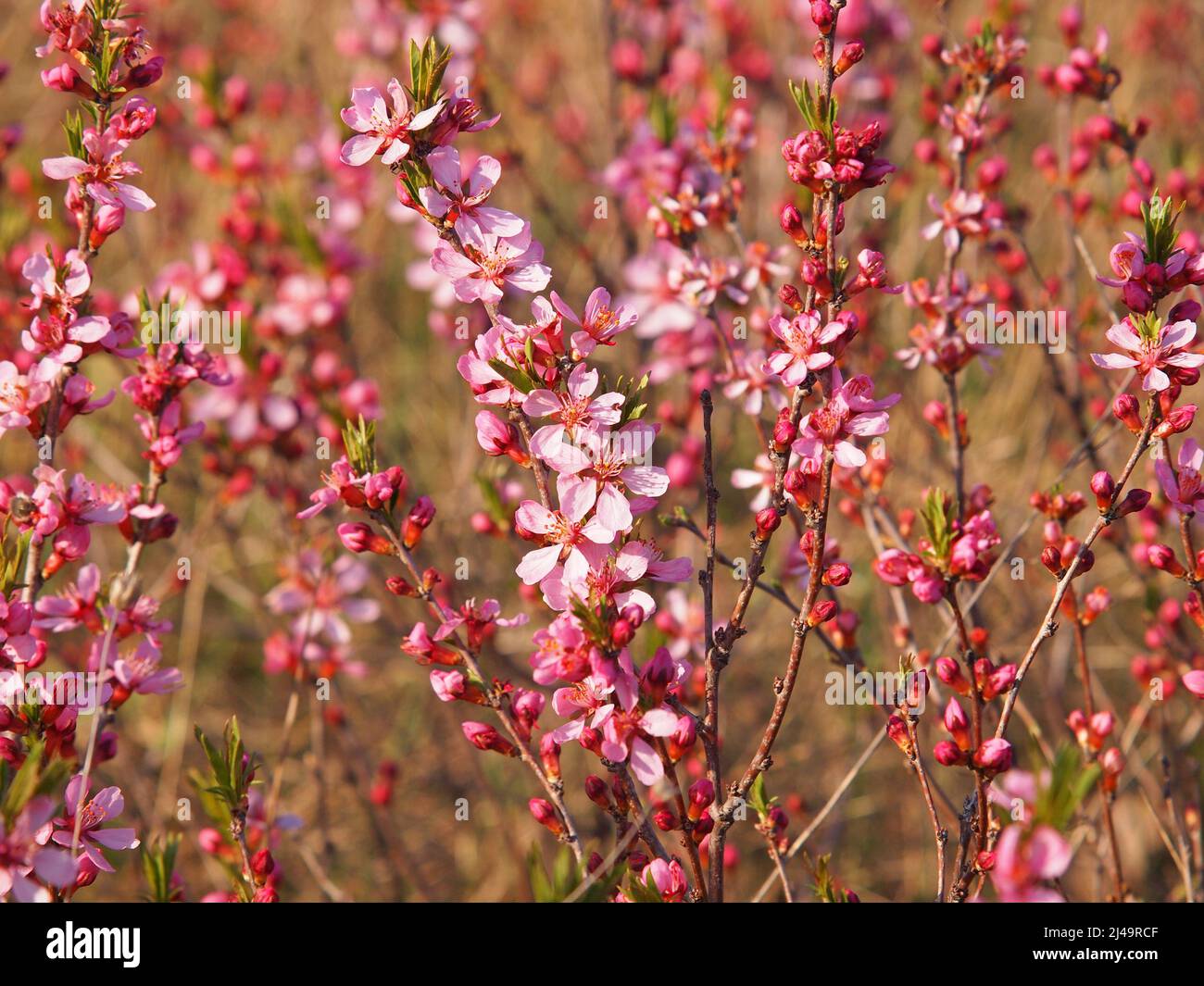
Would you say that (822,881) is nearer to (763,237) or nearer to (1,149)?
(1,149)

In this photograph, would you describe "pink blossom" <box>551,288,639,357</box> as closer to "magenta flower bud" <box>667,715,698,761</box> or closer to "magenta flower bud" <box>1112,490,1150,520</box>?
"magenta flower bud" <box>667,715,698,761</box>

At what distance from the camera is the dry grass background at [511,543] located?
151 inches

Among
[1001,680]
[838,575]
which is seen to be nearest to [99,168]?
[838,575]

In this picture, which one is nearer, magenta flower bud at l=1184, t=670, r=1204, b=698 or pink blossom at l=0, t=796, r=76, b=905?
pink blossom at l=0, t=796, r=76, b=905

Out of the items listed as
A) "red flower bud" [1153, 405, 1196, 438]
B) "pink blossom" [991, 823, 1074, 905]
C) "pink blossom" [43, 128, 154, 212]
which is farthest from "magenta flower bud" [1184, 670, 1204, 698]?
"pink blossom" [43, 128, 154, 212]

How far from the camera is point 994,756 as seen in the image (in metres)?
1.80

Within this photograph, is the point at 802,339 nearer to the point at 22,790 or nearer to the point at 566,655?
the point at 566,655

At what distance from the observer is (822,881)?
1952 millimetres

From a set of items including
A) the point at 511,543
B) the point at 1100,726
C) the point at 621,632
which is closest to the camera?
the point at 621,632

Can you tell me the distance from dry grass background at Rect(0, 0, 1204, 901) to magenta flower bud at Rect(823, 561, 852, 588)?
3.78 feet

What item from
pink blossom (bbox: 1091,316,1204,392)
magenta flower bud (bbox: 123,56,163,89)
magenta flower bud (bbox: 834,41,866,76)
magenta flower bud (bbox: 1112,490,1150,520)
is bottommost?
magenta flower bud (bbox: 1112,490,1150,520)

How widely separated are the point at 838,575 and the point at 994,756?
405 millimetres

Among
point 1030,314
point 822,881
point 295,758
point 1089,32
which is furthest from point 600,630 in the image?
point 1089,32

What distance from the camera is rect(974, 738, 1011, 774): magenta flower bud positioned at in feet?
5.87
